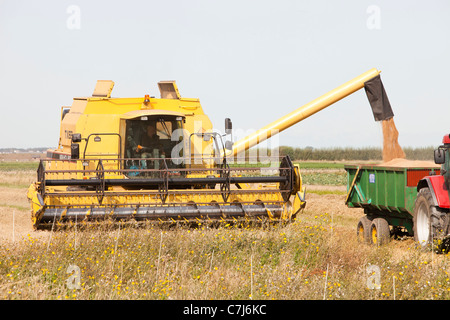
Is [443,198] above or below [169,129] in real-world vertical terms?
below

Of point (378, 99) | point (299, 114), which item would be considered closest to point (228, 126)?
point (299, 114)

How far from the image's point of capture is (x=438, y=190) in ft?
33.4

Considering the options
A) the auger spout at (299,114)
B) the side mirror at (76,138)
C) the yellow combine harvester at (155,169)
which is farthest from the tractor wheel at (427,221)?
the side mirror at (76,138)

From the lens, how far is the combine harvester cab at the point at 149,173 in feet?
34.2

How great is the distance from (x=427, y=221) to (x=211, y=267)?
463cm

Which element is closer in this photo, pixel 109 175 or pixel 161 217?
pixel 161 217

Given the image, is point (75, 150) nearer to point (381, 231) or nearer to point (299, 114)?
point (299, 114)

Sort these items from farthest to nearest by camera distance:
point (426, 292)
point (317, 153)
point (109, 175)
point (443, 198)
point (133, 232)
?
point (317, 153), point (109, 175), point (443, 198), point (133, 232), point (426, 292)

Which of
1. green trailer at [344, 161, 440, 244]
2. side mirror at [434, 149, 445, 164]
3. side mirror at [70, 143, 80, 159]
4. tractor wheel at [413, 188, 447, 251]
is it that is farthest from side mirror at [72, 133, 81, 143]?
side mirror at [434, 149, 445, 164]
